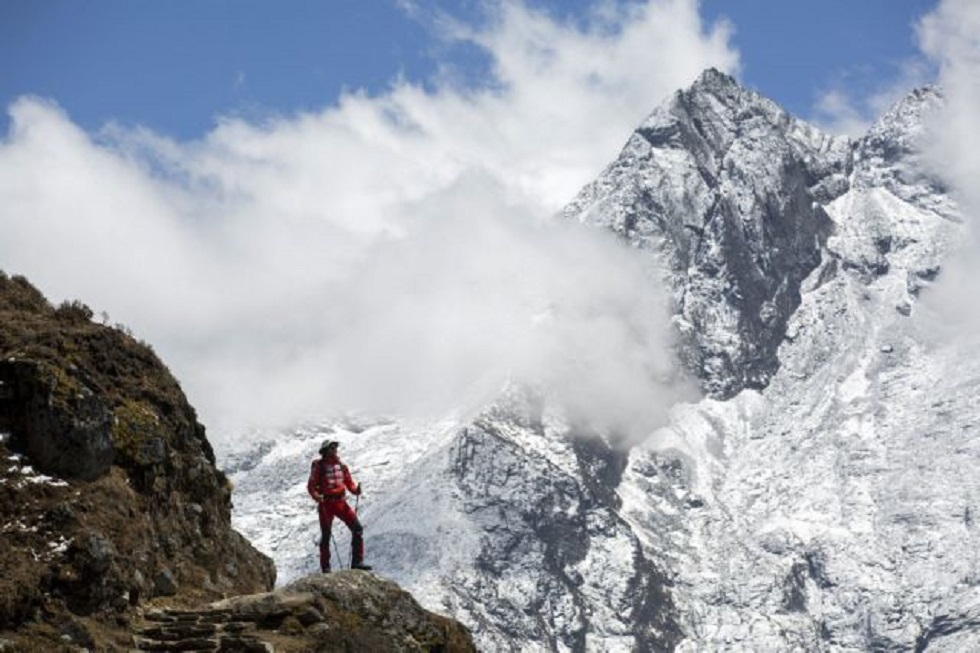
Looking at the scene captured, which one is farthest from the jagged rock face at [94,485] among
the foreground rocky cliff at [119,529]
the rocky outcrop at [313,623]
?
the rocky outcrop at [313,623]

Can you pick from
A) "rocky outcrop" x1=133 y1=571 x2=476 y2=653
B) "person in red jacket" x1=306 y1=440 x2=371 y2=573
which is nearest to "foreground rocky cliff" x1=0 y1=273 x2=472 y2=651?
"rocky outcrop" x1=133 y1=571 x2=476 y2=653

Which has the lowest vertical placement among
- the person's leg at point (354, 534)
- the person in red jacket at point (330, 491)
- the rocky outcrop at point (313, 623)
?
the rocky outcrop at point (313, 623)

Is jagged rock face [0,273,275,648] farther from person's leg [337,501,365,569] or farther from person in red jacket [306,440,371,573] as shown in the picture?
person's leg [337,501,365,569]

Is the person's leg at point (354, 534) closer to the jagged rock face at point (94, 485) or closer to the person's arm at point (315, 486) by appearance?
the person's arm at point (315, 486)

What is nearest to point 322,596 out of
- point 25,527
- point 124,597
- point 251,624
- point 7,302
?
point 251,624

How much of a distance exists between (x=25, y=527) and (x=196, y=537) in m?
7.81

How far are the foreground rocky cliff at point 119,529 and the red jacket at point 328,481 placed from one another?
7.91 feet

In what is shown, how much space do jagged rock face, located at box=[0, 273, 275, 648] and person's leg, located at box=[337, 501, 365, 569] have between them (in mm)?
2761

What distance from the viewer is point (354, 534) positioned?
3369 centimetres

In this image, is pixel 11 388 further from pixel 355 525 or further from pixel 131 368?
pixel 355 525

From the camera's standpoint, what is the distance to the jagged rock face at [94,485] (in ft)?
85.2

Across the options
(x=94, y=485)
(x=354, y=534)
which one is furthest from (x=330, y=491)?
(x=94, y=485)

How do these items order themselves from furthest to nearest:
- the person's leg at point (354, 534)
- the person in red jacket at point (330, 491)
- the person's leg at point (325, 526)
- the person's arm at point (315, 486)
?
1. the person's arm at point (315, 486)
2. the person in red jacket at point (330, 491)
3. the person's leg at point (325, 526)
4. the person's leg at point (354, 534)

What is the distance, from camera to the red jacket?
34.4 metres
